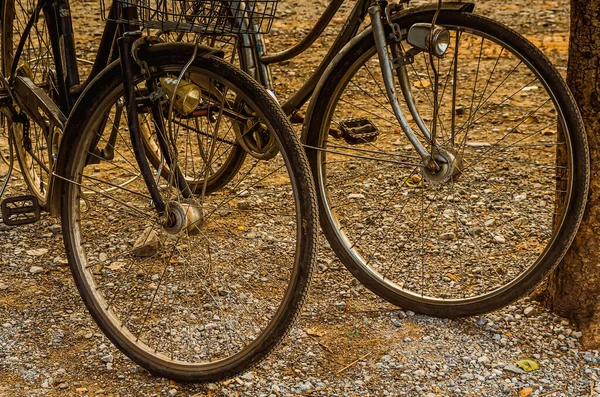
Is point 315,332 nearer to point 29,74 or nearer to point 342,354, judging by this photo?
point 342,354

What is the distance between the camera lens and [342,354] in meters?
3.26

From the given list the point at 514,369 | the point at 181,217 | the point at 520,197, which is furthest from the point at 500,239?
the point at 181,217

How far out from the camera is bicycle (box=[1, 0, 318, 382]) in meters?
2.77

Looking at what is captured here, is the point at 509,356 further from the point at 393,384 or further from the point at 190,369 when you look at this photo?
the point at 190,369

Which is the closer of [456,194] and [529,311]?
[529,311]

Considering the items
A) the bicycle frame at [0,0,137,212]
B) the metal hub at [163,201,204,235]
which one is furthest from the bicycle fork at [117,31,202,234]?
the bicycle frame at [0,0,137,212]

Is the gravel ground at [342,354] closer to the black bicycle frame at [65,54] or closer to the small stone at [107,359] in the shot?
the small stone at [107,359]

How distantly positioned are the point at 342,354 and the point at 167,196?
0.89 m

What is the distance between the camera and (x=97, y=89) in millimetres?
2938

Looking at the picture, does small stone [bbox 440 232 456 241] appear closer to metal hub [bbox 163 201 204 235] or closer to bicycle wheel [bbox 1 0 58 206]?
metal hub [bbox 163 201 204 235]

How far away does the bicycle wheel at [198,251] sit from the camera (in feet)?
9.04

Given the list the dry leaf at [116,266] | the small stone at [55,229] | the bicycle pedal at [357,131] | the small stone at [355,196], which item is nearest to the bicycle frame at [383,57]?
the bicycle pedal at [357,131]

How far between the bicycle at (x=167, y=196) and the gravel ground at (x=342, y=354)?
0.15 meters

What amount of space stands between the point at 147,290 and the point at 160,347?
1.63 feet
